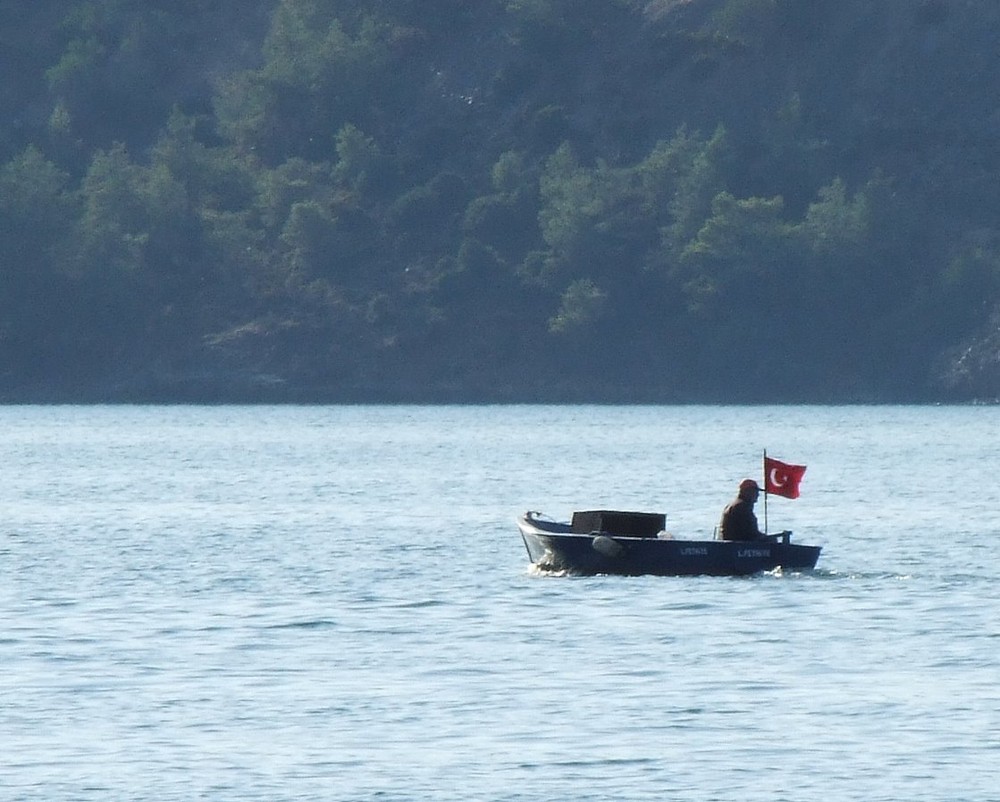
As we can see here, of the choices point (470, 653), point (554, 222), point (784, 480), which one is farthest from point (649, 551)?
point (554, 222)

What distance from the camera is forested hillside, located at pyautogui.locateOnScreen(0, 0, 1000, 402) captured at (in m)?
150

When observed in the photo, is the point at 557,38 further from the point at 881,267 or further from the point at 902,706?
the point at 902,706

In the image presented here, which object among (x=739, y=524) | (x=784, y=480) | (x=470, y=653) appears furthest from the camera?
(x=784, y=480)

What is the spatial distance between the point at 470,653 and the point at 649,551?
856 centimetres

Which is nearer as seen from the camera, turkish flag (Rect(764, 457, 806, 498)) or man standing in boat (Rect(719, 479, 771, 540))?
man standing in boat (Rect(719, 479, 771, 540))

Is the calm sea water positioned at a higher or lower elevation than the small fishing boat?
lower

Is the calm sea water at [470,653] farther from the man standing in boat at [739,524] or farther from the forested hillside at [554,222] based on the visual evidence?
the forested hillside at [554,222]

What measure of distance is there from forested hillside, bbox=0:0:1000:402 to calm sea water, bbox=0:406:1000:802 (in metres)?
78.5

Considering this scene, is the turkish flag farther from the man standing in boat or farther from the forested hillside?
the forested hillside

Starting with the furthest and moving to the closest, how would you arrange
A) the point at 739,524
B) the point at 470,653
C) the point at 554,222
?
the point at 554,222 → the point at 739,524 → the point at 470,653

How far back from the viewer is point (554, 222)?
150 metres

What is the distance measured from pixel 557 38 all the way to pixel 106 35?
35732 millimetres

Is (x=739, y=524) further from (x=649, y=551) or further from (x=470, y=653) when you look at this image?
(x=470, y=653)

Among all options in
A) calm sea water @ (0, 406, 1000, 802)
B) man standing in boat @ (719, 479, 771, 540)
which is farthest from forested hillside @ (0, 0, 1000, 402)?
man standing in boat @ (719, 479, 771, 540)
